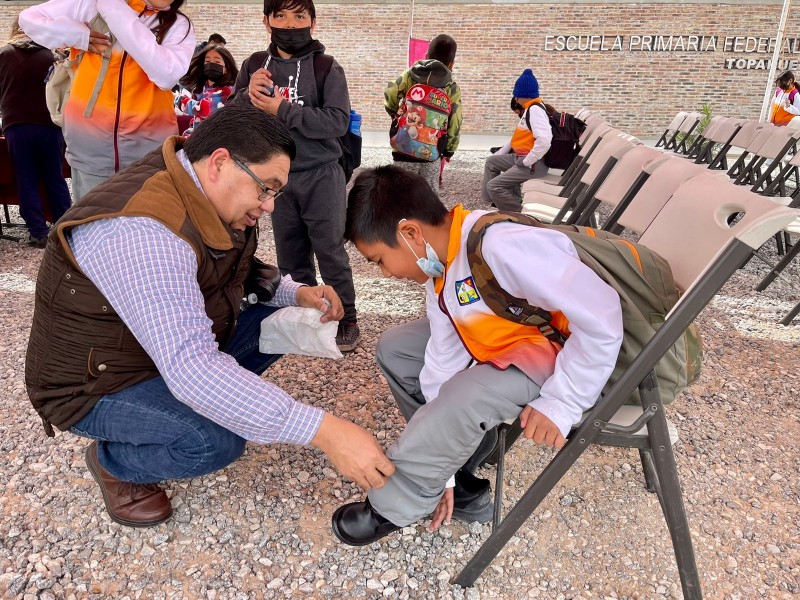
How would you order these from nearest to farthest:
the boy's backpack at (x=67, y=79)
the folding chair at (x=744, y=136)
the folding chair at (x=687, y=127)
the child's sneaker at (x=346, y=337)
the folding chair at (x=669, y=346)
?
the folding chair at (x=669, y=346)
the boy's backpack at (x=67, y=79)
the child's sneaker at (x=346, y=337)
the folding chair at (x=744, y=136)
the folding chair at (x=687, y=127)

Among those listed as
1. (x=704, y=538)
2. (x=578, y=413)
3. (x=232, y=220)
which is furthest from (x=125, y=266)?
(x=704, y=538)

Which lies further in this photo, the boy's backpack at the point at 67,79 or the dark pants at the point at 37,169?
the dark pants at the point at 37,169

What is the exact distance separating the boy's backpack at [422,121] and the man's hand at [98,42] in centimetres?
269

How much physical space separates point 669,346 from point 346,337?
192 cm

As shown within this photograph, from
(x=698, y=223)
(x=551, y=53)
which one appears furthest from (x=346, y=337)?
(x=551, y=53)

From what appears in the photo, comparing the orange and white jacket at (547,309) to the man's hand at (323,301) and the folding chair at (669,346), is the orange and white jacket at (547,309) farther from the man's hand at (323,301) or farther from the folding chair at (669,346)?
the man's hand at (323,301)

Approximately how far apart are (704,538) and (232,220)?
1601 mm

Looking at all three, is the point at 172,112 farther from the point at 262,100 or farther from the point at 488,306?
the point at 488,306

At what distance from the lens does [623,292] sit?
1.40 meters

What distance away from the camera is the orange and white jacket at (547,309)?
130 cm

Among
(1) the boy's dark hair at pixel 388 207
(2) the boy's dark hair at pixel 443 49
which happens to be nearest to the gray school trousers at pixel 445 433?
(1) the boy's dark hair at pixel 388 207

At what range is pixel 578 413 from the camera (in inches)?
53.6

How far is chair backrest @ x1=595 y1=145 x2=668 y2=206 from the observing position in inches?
107

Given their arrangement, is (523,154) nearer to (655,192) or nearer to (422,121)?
(422,121)
